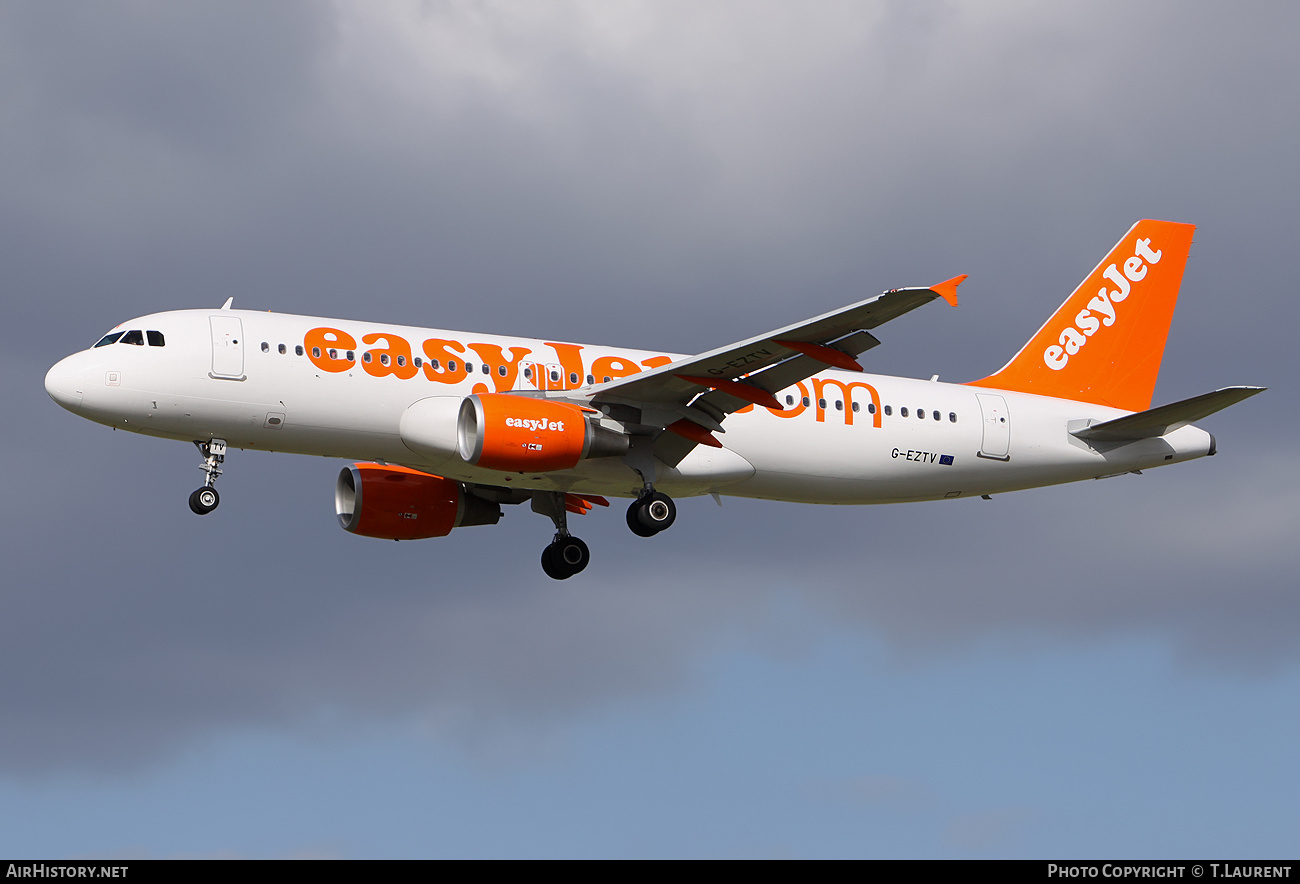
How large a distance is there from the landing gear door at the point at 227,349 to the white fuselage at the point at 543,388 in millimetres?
29

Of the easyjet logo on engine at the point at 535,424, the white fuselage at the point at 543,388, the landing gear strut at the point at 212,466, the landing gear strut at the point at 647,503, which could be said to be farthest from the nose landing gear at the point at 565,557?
the landing gear strut at the point at 212,466

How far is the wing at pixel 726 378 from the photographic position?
31.0 metres

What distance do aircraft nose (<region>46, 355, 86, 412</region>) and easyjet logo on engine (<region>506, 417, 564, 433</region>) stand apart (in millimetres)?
8608

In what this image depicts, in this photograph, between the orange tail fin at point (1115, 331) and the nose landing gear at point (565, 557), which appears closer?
the nose landing gear at point (565, 557)

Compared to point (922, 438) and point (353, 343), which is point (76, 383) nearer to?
point (353, 343)

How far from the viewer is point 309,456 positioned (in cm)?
3450

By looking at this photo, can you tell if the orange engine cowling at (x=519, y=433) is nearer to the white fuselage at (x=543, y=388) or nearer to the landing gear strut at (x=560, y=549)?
the white fuselage at (x=543, y=388)

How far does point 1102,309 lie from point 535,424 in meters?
17.5
